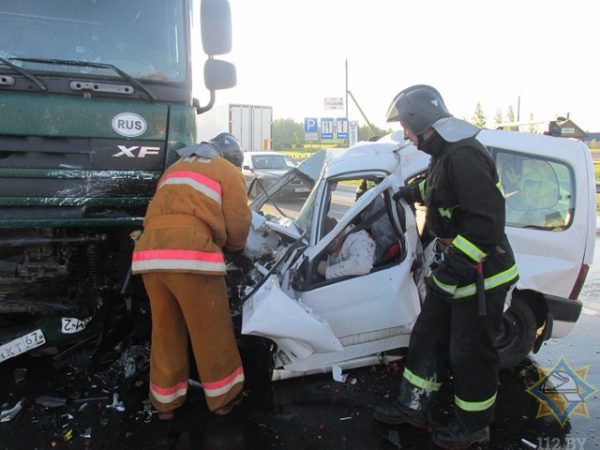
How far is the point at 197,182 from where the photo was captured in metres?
2.83

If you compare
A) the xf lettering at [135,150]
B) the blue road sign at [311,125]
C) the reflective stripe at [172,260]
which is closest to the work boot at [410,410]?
the reflective stripe at [172,260]

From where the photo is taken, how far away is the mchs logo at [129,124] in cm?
317

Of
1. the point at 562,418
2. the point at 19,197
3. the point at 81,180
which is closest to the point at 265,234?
the point at 81,180

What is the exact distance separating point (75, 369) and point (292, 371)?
1.65 meters

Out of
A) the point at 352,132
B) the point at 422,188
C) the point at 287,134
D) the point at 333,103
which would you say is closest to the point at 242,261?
the point at 422,188

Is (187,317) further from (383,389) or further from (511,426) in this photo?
(511,426)

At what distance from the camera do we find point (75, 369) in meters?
3.65

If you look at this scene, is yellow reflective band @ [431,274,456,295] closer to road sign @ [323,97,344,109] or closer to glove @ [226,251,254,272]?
glove @ [226,251,254,272]

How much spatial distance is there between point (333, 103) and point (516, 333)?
21.1 metres

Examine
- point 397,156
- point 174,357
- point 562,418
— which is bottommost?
point 562,418

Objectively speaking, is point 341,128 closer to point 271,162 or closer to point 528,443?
point 271,162

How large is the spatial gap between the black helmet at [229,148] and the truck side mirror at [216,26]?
641mm

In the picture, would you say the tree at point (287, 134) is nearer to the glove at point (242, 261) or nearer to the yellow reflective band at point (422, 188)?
the glove at point (242, 261)

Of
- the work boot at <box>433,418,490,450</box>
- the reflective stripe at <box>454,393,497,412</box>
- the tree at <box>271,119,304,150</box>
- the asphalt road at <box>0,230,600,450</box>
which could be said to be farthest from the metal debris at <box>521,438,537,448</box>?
the tree at <box>271,119,304,150</box>
